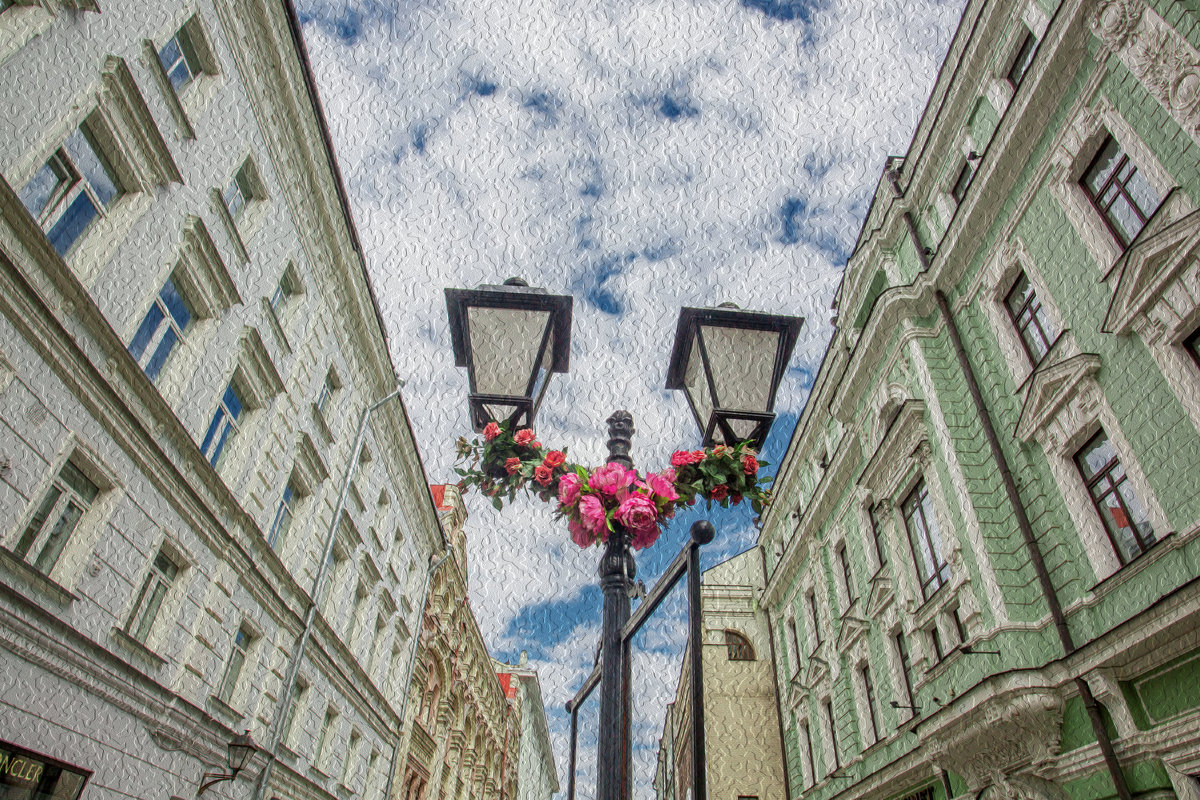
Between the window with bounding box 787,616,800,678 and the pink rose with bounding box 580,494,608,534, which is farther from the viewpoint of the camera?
the window with bounding box 787,616,800,678

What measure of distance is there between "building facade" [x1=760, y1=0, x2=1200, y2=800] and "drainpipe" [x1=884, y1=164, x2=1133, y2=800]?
33 millimetres

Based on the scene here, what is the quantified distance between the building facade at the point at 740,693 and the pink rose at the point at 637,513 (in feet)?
71.8

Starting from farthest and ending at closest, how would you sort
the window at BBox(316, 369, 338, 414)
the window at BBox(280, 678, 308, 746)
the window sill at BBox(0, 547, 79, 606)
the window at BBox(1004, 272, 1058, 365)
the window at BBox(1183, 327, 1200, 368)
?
the window at BBox(316, 369, 338, 414)
the window at BBox(280, 678, 308, 746)
the window at BBox(1004, 272, 1058, 365)
the window at BBox(1183, 327, 1200, 368)
the window sill at BBox(0, 547, 79, 606)

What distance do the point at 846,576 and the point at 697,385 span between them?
17645 millimetres

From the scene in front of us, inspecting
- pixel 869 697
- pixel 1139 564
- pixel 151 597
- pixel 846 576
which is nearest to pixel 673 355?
pixel 1139 564

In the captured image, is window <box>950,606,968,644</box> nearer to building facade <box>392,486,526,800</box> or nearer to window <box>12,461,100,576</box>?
window <box>12,461,100,576</box>

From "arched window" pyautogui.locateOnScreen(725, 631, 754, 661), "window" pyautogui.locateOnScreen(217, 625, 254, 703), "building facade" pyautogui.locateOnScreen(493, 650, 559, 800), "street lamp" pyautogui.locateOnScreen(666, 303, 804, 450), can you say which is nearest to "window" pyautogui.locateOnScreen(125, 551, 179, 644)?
"window" pyautogui.locateOnScreen(217, 625, 254, 703)

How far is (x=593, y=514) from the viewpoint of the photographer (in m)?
3.07

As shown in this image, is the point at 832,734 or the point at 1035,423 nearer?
the point at 1035,423

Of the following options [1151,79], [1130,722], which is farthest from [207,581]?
[1151,79]

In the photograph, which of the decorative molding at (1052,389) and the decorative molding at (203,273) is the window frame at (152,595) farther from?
the decorative molding at (1052,389)

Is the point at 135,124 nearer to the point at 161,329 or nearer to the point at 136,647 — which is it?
the point at 161,329

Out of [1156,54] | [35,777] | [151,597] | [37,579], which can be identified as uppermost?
[1156,54]

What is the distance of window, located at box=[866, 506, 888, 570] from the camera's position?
631 inches
